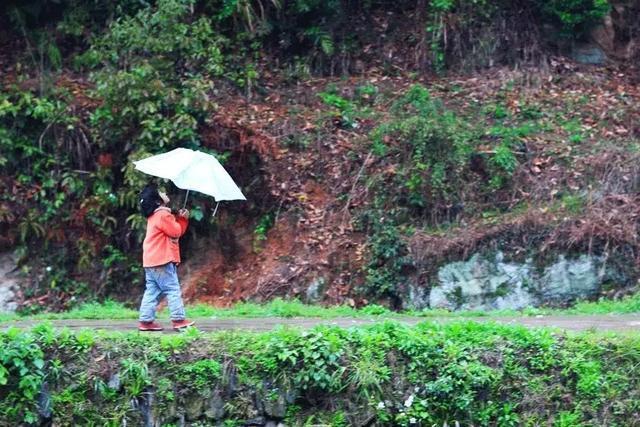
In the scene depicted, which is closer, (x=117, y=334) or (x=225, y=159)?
(x=117, y=334)

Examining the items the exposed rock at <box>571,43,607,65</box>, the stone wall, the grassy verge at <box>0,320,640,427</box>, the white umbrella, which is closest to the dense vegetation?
the stone wall

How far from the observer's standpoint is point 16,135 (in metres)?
15.9

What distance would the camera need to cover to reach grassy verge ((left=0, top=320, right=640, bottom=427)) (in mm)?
9453

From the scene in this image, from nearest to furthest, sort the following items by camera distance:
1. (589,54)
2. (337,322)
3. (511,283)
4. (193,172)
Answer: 1. (193,172)
2. (337,322)
3. (511,283)
4. (589,54)

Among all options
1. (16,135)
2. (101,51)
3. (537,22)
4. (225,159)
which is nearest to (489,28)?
(537,22)

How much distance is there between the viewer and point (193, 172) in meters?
10.7

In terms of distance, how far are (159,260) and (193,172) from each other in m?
1.02

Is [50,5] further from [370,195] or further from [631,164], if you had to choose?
[631,164]

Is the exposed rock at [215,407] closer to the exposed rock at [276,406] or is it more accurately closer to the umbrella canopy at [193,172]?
the exposed rock at [276,406]

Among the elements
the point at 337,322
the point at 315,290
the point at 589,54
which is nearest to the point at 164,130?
the point at 315,290

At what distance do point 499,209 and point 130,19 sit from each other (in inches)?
268

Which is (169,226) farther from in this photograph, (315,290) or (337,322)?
(315,290)

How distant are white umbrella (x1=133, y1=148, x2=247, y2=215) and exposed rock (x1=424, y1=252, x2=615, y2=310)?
4.38 metres

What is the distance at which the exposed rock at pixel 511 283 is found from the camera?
14.1 metres
